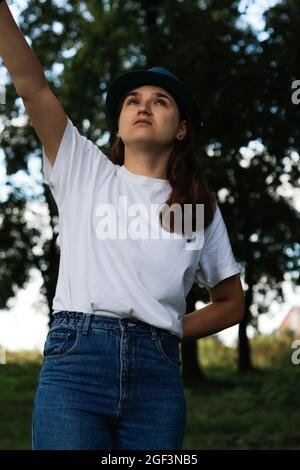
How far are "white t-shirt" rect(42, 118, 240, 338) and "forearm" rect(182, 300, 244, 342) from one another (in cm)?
27

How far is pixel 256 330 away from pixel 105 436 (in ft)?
63.4

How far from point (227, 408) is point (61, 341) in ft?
39.0

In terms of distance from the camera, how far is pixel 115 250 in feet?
8.52

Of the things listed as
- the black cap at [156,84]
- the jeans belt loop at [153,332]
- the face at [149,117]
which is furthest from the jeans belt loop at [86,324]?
the black cap at [156,84]

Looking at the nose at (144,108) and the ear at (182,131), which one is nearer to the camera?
the nose at (144,108)

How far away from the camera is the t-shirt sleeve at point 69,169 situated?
277cm

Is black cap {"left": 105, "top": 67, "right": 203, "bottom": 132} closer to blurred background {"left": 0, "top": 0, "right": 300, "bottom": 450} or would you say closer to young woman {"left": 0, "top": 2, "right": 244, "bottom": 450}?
young woman {"left": 0, "top": 2, "right": 244, "bottom": 450}

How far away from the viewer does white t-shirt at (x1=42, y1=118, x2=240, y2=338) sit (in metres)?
2.54

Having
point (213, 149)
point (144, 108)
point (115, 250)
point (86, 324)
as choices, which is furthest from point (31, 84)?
point (213, 149)

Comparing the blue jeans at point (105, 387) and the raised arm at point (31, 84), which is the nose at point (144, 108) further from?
the blue jeans at point (105, 387)

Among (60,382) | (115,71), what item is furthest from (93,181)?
(115,71)

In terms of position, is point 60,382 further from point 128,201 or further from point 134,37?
point 134,37

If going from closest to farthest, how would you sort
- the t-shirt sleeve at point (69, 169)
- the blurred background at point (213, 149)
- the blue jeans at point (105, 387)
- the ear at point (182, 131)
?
the blue jeans at point (105, 387)
the t-shirt sleeve at point (69, 169)
the ear at point (182, 131)
the blurred background at point (213, 149)

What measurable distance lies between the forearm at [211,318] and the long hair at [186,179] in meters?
0.44
